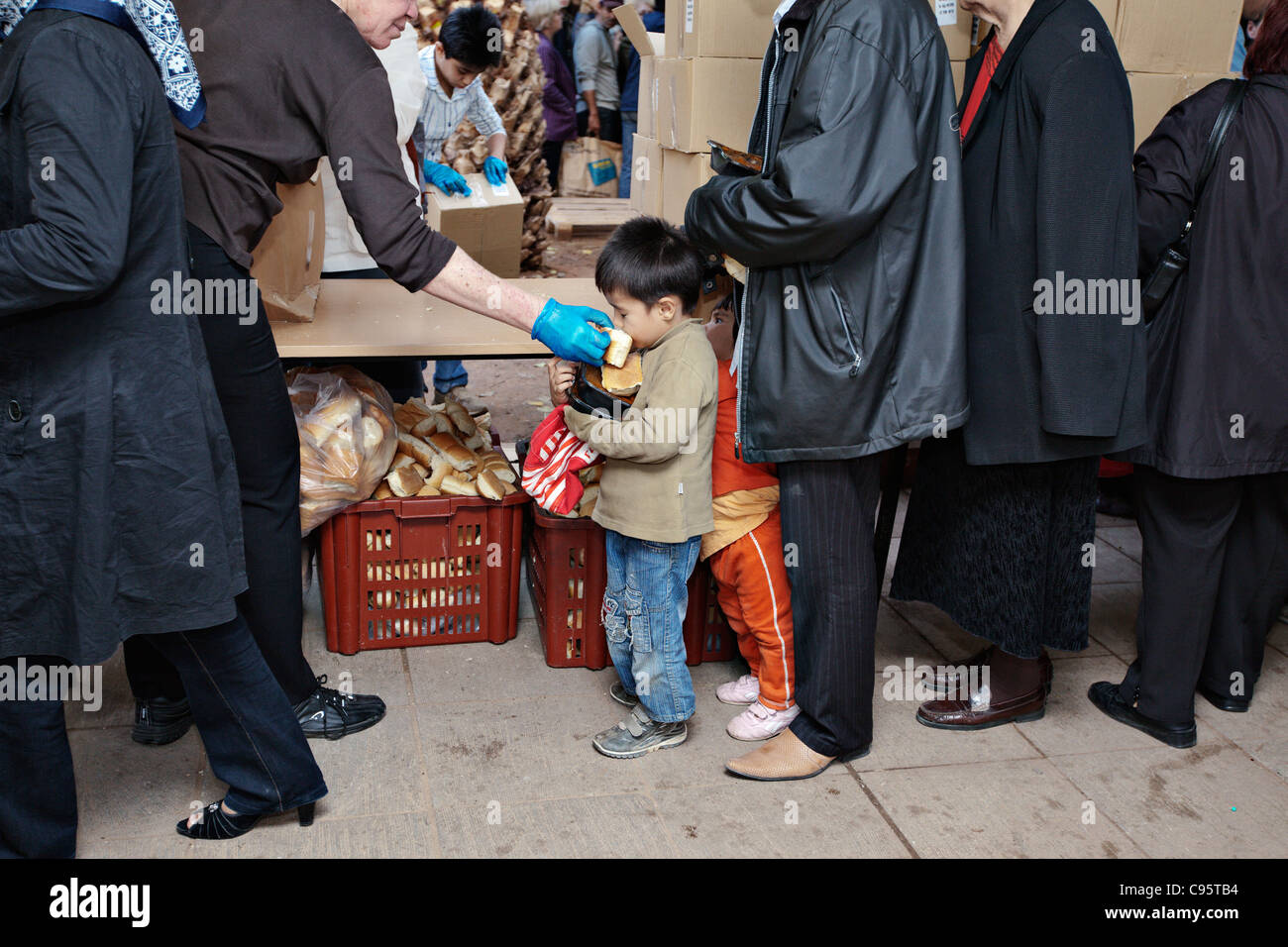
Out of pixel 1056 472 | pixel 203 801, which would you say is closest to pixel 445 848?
pixel 203 801

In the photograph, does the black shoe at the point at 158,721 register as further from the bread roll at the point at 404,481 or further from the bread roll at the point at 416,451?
the bread roll at the point at 416,451

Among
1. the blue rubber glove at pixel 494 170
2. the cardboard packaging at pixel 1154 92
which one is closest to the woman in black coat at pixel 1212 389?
the cardboard packaging at pixel 1154 92

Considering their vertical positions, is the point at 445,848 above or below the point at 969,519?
below

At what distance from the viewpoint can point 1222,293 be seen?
2746 mm

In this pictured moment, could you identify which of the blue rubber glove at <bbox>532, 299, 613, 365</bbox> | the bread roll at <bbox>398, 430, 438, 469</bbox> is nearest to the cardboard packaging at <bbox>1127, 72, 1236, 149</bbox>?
the blue rubber glove at <bbox>532, 299, 613, 365</bbox>

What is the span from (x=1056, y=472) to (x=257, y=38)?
2.07 metres

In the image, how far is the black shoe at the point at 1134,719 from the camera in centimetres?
299

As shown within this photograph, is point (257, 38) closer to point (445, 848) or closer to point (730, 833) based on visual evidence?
point (445, 848)

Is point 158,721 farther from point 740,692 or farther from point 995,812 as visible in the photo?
point 995,812

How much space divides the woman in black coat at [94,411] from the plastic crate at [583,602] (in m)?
1.04

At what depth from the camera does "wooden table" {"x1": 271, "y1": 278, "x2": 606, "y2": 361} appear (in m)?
3.00

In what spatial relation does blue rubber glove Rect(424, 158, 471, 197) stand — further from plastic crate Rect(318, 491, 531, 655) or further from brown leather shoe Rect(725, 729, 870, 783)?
brown leather shoe Rect(725, 729, 870, 783)

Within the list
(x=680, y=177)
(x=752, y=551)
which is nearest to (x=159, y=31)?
(x=752, y=551)

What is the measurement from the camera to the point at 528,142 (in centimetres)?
915
